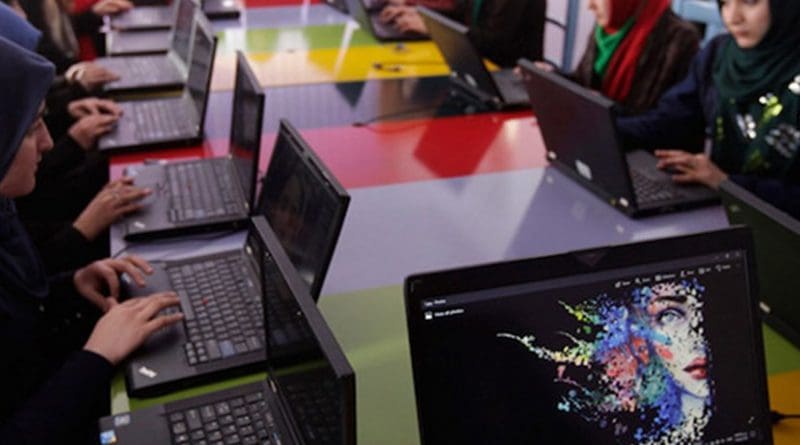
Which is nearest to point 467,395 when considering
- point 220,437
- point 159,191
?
point 220,437

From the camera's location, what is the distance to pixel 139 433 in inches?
45.4

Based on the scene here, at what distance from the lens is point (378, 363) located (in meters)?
1.33

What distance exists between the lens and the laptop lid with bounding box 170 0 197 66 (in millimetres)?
2713

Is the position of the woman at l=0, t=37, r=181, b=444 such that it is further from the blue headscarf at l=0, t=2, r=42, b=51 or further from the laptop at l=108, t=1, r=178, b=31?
the laptop at l=108, t=1, r=178, b=31

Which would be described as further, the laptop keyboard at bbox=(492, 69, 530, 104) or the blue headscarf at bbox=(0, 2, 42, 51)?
the laptop keyboard at bbox=(492, 69, 530, 104)

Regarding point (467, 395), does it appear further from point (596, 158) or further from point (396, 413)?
point (596, 158)

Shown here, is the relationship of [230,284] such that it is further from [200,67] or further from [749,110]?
[749,110]

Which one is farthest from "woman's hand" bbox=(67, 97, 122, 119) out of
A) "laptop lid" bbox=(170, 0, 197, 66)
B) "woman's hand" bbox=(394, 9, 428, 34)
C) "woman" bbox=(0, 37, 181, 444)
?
"woman's hand" bbox=(394, 9, 428, 34)

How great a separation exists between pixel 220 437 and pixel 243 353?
0.20 meters

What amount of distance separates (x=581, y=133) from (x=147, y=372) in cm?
109

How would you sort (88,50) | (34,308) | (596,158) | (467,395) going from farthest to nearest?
(88,50), (596,158), (34,308), (467,395)

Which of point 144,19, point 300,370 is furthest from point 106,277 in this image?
point 144,19

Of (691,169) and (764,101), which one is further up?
(764,101)

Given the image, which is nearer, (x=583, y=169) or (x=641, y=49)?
(x=583, y=169)
